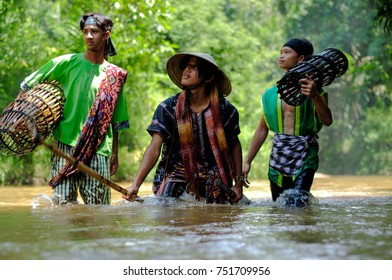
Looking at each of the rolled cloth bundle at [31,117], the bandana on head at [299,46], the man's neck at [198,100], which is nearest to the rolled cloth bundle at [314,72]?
the bandana on head at [299,46]

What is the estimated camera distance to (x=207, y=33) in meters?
23.2

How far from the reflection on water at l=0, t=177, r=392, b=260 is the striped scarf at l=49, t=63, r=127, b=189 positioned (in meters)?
0.37

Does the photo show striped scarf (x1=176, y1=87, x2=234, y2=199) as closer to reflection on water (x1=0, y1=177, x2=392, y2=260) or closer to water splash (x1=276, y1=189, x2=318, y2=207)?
reflection on water (x1=0, y1=177, x2=392, y2=260)

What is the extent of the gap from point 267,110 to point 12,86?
717 cm

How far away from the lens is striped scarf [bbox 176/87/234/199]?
21.1ft

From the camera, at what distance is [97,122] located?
21.1 ft

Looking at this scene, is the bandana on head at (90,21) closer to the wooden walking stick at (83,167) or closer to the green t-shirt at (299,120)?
the wooden walking stick at (83,167)

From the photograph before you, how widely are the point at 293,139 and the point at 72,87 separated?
6.13ft

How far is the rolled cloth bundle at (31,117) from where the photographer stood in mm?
6082

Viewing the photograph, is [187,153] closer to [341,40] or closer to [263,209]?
[263,209]

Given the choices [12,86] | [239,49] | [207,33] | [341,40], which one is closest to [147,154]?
[12,86]

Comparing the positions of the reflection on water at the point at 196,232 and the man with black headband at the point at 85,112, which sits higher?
the man with black headband at the point at 85,112

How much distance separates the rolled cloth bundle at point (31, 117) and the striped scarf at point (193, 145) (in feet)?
3.18

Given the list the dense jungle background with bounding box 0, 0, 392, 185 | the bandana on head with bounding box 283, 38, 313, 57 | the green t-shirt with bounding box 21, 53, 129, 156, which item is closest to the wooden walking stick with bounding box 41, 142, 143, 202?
the green t-shirt with bounding box 21, 53, 129, 156
